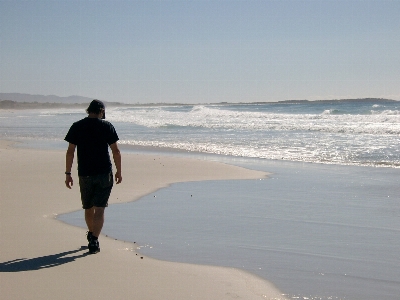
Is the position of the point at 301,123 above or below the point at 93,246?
above

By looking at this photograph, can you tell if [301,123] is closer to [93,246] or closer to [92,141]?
[92,141]

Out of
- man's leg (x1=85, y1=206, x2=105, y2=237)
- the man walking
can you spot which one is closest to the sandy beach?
man's leg (x1=85, y1=206, x2=105, y2=237)

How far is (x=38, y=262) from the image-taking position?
5.28 meters

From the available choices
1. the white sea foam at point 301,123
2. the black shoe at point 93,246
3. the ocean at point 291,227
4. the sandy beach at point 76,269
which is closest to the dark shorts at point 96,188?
the black shoe at point 93,246

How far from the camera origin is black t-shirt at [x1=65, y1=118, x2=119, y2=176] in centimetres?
577

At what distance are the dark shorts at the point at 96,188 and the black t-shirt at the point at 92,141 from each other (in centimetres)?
5

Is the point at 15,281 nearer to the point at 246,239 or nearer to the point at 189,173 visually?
the point at 246,239

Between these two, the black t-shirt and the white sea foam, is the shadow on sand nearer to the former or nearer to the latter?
the black t-shirt

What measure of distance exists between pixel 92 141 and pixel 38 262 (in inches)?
52.1

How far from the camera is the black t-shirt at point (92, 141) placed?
5.77 metres

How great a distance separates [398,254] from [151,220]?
10.2ft

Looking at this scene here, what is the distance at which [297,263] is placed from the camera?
212 inches

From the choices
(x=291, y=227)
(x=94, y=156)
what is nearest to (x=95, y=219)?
(x=94, y=156)

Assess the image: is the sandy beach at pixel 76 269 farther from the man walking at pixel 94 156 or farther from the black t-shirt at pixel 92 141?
the black t-shirt at pixel 92 141
